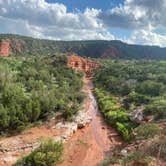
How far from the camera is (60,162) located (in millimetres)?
26344

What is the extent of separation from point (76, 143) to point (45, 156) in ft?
28.5

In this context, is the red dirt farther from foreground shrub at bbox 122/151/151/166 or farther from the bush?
foreground shrub at bbox 122/151/151/166

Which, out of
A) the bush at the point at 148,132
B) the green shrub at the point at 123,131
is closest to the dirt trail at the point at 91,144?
the green shrub at the point at 123,131

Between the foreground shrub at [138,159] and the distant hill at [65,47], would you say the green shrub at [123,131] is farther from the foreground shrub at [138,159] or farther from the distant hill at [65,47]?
the distant hill at [65,47]

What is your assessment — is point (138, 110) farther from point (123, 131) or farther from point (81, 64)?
point (81, 64)

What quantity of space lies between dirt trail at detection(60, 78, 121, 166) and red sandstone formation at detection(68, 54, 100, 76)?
64739 mm

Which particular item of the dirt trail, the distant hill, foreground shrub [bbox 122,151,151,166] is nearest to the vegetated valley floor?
the dirt trail

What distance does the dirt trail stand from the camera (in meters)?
28.1

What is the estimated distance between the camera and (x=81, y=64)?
11194 cm

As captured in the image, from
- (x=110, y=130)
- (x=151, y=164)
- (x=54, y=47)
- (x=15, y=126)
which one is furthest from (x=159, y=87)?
(x=54, y=47)

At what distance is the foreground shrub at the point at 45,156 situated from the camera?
24000 mm

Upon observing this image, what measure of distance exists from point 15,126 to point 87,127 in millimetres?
9668

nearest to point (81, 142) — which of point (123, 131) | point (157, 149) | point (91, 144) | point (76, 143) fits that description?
point (76, 143)

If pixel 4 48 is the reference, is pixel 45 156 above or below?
below
